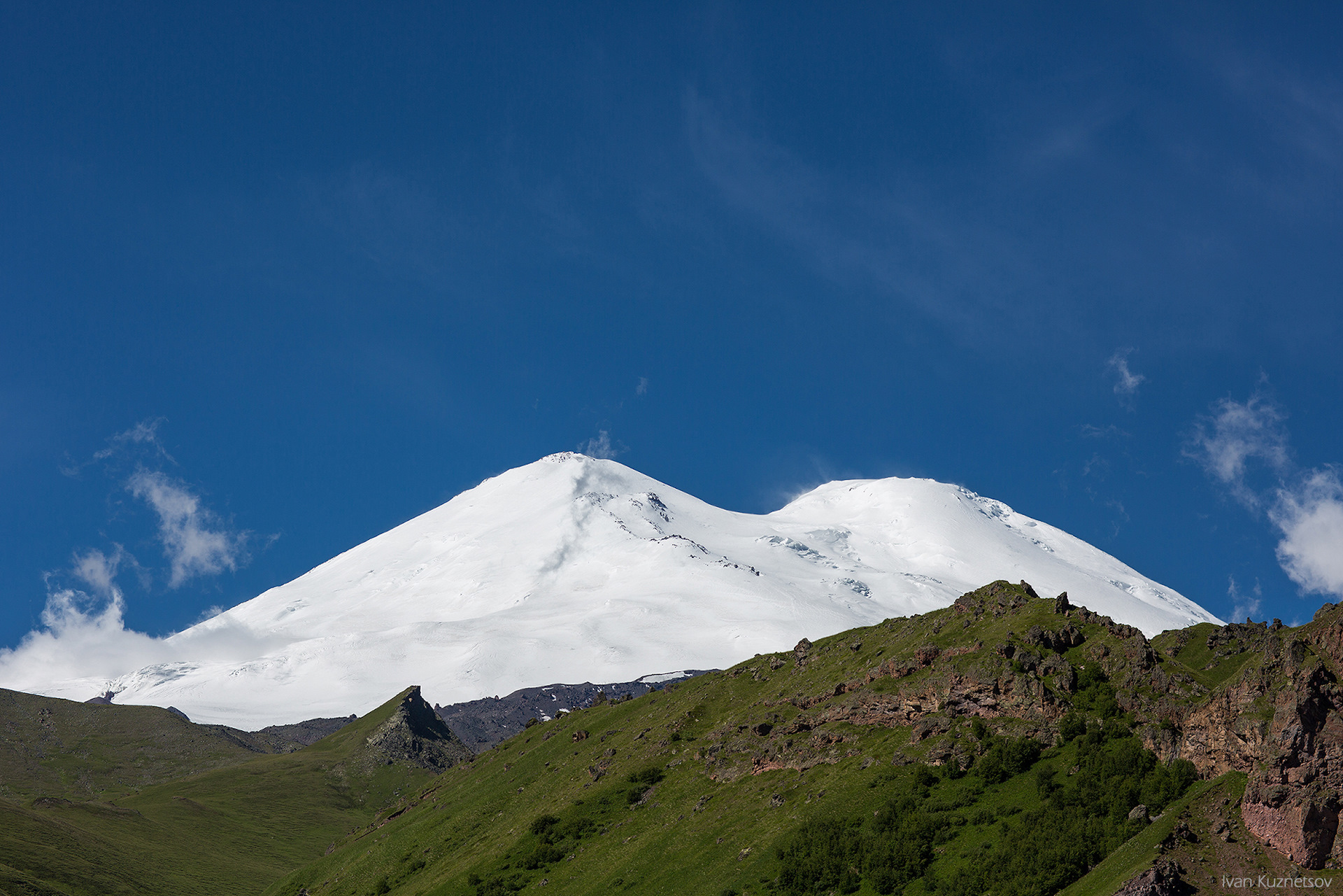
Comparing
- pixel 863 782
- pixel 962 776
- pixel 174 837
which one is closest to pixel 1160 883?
pixel 962 776

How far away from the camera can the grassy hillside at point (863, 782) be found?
47.7 meters

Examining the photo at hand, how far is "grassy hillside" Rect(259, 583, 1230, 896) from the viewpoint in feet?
156

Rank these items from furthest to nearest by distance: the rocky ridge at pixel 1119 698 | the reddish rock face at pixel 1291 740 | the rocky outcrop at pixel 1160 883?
the rocky ridge at pixel 1119 698
the rocky outcrop at pixel 1160 883
the reddish rock face at pixel 1291 740

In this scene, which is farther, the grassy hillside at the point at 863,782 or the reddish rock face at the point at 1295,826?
the grassy hillside at the point at 863,782

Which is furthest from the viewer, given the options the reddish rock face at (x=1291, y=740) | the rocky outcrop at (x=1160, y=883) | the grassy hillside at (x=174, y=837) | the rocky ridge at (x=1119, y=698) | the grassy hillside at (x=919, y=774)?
the grassy hillside at (x=174, y=837)

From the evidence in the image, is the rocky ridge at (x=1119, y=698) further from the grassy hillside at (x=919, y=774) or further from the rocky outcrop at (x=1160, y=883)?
the rocky outcrop at (x=1160, y=883)

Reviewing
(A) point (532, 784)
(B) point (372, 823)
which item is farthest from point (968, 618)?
(B) point (372, 823)

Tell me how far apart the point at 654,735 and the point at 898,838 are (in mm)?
38309

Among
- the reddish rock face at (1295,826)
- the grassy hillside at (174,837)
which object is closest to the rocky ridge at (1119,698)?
the reddish rock face at (1295,826)

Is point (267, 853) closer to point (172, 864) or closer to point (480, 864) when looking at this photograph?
point (172, 864)

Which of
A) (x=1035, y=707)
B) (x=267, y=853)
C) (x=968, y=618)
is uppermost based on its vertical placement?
(x=968, y=618)

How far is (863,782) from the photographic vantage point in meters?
58.3

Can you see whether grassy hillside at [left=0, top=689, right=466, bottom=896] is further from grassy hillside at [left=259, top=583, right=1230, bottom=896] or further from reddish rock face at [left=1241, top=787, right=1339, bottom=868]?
reddish rock face at [left=1241, top=787, right=1339, bottom=868]

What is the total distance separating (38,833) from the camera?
129750mm
